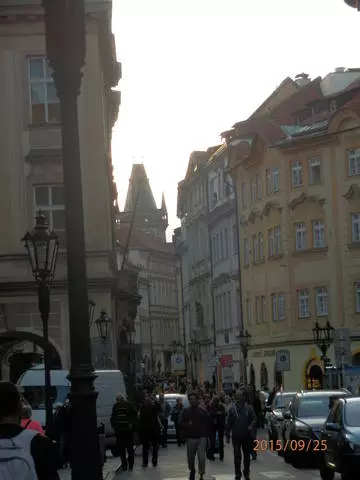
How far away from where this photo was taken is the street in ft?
88.9

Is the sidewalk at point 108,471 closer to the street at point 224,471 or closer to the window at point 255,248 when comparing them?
the street at point 224,471

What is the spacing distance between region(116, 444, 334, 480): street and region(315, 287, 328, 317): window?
3337 centimetres

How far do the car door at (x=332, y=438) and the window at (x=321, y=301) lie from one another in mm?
46530

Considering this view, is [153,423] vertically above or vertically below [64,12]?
below

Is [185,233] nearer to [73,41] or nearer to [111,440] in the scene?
[111,440]

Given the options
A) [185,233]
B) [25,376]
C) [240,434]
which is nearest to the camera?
[240,434]

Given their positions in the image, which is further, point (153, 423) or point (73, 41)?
point (153, 423)

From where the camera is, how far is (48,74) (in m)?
42.7

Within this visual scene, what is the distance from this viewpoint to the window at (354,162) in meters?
68.9

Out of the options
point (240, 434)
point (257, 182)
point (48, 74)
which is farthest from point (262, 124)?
point (240, 434)

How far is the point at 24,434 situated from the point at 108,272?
33.8 m

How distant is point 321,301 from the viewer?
7038 cm

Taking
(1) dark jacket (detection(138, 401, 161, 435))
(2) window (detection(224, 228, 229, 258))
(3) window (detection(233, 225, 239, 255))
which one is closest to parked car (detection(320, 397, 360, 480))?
(1) dark jacket (detection(138, 401, 161, 435))

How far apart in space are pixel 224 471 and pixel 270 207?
149 ft
